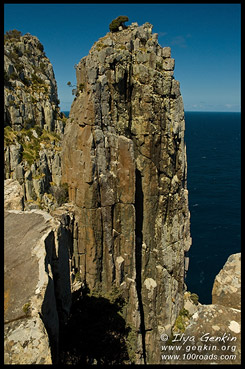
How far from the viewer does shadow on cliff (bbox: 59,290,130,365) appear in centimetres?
1786

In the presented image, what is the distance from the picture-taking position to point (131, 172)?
4428 cm

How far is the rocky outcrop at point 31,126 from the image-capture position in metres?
47.6

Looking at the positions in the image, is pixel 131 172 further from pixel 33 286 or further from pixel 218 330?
pixel 218 330

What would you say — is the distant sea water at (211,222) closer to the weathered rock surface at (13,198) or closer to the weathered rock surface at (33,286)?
the weathered rock surface at (13,198)

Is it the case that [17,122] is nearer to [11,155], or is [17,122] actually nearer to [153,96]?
[11,155]

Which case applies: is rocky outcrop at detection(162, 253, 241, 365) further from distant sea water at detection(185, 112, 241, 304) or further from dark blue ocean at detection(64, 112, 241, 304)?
dark blue ocean at detection(64, 112, 241, 304)

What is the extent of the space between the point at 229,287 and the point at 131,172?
119 feet

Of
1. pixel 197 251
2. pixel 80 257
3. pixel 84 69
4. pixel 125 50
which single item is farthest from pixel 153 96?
pixel 197 251

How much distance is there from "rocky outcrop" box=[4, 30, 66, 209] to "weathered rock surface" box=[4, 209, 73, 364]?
28862 mm

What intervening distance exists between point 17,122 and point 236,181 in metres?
130

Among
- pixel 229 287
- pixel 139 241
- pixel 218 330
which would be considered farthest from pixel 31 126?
pixel 218 330

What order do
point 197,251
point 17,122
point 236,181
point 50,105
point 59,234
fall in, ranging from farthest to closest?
point 236,181, point 197,251, point 50,105, point 17,122, point 59,234

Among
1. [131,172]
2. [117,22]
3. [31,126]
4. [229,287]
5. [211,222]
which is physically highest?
[117,22]

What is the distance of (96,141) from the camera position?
41.8 meters
